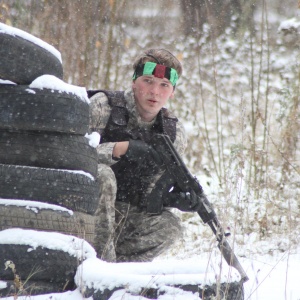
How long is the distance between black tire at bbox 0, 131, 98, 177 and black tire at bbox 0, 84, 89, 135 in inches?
2.0

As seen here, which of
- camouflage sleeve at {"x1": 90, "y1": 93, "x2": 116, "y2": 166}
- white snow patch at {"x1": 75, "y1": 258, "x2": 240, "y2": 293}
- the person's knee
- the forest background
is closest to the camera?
white snow patch at {"x1": 75, "y1": 258, "x2": 240, "y2": 293}

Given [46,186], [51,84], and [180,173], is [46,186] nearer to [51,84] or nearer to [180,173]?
[51,84]

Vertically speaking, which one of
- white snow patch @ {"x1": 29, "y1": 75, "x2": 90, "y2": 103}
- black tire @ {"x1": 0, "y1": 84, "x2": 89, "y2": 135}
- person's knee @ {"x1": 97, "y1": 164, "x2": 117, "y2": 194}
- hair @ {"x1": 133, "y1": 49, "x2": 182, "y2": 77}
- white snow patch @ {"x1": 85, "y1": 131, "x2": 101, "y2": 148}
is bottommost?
person's knee @ {"x1": 97, "y1": 164, "x2": 117, "y2": 194}

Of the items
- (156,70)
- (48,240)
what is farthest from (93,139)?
(156,70)

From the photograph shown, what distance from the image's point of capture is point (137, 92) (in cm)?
384

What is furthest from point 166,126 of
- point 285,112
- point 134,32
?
point 134,32

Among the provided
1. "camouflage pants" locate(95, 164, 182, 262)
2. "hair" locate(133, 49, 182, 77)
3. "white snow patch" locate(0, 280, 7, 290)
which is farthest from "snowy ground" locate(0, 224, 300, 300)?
"hair" locate(133, 49, 182, 77)

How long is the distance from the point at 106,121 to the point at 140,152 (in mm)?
384

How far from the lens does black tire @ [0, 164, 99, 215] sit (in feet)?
8.50

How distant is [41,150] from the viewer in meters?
2.72


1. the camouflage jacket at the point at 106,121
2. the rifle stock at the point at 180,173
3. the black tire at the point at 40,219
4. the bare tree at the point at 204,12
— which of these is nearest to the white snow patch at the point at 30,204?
the black tire at the point at 40,219

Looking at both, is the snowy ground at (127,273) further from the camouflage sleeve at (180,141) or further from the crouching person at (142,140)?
the camouflage sleeve at (180,141)

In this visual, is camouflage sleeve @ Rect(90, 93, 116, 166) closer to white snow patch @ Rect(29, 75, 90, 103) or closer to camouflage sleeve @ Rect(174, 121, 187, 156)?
camouflage sleeve @ Rect(174, 121, 187, 156)

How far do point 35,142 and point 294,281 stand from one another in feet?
5.98
